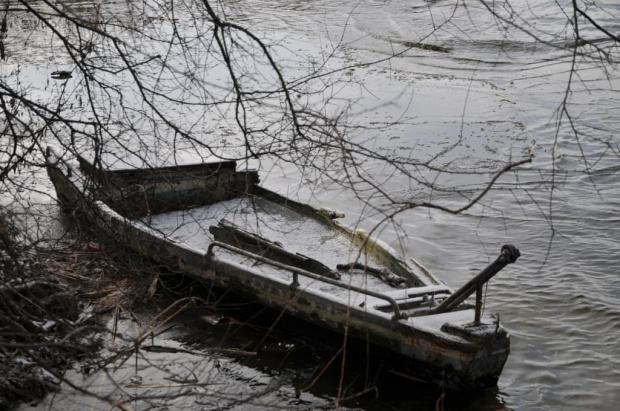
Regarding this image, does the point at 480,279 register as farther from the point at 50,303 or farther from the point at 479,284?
the point at 50,303

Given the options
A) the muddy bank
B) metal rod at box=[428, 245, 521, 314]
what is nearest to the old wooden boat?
metal rod at box=[428, 245, 521, 314]

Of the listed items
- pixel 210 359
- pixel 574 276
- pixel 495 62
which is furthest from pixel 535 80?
pixel 210 359

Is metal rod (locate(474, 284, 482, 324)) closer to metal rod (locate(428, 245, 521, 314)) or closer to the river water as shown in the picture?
metal rod (locate(428, 245, 521, 314))

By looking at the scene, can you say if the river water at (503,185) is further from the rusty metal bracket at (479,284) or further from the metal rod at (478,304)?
the metal rod at (478,304)

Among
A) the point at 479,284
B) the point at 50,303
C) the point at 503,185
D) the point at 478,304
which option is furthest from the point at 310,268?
the point at 503,185

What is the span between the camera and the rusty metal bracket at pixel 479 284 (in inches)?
266

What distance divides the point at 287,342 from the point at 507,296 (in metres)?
2.84

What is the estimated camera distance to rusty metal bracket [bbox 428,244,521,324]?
6766 millimetres

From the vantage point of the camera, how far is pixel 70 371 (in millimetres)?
8211

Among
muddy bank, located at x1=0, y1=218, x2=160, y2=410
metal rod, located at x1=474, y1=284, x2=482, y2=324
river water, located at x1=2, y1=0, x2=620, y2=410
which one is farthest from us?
river water, located at x1=2, y1=0, x2=620, y2=410

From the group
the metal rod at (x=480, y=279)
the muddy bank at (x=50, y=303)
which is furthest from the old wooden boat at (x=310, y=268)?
the muddy bank at (x=50, y=303)

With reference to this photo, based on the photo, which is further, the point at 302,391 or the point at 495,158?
the point at 495,158

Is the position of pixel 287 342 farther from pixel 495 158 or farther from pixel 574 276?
pixel 495 158

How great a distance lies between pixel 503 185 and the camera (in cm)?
1309
